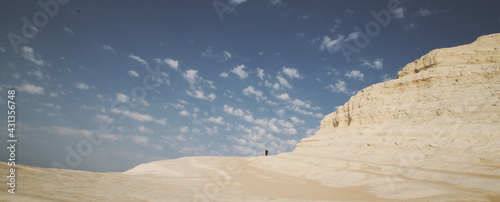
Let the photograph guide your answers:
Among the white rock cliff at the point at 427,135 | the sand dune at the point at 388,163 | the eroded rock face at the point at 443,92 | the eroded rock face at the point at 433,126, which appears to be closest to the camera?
the sand dune at the point at 388,163

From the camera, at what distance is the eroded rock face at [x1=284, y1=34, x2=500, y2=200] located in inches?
442

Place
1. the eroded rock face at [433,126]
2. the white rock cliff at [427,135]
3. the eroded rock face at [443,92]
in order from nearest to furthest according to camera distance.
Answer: the white rock cliff at [427,135] → the eroded rock face at [433,126] → the eroded rock face at [443,92]

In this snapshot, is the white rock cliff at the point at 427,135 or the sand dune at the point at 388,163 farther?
the white rock cliff at the point at 427,135

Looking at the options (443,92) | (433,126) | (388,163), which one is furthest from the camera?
(443,92)

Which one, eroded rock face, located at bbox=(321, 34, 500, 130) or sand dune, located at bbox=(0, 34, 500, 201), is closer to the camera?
sand dune, located at bbox=(0, 34, 500, 201)

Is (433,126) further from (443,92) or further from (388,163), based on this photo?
(388,163)

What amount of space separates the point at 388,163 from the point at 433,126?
6.09 metres

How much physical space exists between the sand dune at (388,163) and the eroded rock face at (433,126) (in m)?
0.06

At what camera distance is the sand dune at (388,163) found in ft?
26.2

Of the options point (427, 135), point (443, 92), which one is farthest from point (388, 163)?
point (443, 92)

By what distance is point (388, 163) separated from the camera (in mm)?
14680

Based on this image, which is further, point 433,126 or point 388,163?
point 433,126

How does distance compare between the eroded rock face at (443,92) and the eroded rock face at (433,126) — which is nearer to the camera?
the eroded rock face at (433,126)

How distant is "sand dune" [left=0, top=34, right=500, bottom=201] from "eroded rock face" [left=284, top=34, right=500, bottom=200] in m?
0.06
